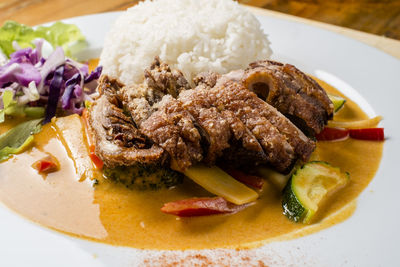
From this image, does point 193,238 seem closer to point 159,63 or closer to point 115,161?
point 115,161

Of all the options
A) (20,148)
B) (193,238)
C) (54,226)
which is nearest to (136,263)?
(193,238)

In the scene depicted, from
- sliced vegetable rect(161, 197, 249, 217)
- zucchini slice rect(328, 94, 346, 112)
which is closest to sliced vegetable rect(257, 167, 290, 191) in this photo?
sliced vegetable rect(161, 197, 249, 217)

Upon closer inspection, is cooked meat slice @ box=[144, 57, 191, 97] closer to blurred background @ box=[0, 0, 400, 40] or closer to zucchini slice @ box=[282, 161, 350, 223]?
zucchini slice @ box=[282, 161, 350, 223]

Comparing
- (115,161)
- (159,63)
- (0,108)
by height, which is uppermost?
(159,63)

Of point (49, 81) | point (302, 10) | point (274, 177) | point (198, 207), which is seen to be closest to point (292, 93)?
point (274, 177)

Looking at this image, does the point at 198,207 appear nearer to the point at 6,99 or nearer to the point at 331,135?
the point at 331,135

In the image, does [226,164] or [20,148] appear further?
[20,148]

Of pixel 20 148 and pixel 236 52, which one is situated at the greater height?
pixel 236 52
